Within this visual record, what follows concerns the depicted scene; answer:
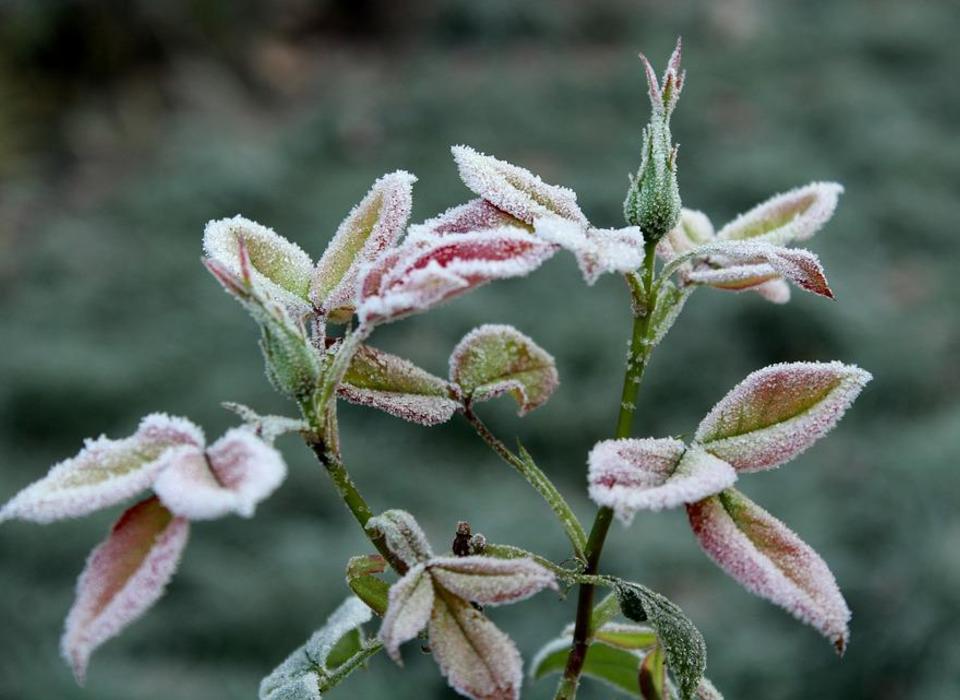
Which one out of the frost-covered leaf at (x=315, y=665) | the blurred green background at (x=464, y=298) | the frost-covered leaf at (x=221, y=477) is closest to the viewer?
the frost-covered leaf at (x=221, y=477)

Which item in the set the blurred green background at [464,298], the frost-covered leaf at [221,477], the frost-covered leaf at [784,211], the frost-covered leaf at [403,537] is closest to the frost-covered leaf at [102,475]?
the frost-covered leaf at [221,477]

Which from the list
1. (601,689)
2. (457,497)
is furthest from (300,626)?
(601,689)

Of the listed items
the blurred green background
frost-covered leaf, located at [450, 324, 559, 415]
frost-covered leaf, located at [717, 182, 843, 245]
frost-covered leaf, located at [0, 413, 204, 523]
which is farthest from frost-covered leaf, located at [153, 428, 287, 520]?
the blurred green background

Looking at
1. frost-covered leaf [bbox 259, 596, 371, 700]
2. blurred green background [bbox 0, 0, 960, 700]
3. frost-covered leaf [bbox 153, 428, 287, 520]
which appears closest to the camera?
frost-covered leaf [bbox 153, 428, 287, 520]

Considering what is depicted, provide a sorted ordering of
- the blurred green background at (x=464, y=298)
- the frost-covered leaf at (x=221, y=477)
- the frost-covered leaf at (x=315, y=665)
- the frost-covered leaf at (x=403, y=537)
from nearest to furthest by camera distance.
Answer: the frost-covered leaf at (x=221, y=477)
the frost-covered leaf at (x=403, y=537)
the frost-covered leaf at (x=315, y=665)
the blurred green background at (x=464, y=298)

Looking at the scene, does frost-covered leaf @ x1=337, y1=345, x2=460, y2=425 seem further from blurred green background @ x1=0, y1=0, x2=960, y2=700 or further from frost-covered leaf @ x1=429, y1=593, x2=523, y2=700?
blurred green background @ x1=0, y1=0, x2=960, y2=700

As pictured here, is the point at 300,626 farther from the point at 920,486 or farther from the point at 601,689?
the point at 920,486

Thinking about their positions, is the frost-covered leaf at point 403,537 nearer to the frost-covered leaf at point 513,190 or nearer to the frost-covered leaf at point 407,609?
the frost-covered leaf at point 407,609
